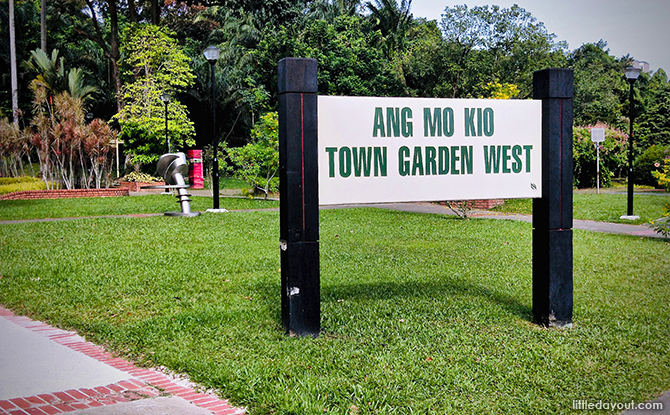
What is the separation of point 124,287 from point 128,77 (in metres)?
33.2

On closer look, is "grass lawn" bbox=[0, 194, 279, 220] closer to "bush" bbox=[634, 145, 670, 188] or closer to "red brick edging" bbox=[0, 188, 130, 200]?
"red brick edging" bbox=[0, 188, 130, 200]

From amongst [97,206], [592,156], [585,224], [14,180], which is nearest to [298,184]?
[585,224]

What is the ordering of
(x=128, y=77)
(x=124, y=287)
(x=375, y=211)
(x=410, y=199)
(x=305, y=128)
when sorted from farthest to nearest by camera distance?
1. (x=128, y=77)
2. (x=375, y=211)
3. (x=124, y=287)
4. (x=410, y=199)
5. (x=305, y=128)

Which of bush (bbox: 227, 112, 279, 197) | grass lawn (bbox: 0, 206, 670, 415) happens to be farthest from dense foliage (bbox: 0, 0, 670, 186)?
grass lawn (bbox: 0, 206, 670, 415)

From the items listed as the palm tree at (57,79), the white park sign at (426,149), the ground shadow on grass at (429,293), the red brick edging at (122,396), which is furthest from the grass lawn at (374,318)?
the palm tree at (57,79)

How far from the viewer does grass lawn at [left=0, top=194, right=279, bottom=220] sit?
684 inches

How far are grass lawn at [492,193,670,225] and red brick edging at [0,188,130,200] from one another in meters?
15.3

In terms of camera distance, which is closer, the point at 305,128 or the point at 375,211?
the point at 305,128

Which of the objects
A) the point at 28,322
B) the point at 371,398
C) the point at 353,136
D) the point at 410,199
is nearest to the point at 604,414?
the point at 371,398

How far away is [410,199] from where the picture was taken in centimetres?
553

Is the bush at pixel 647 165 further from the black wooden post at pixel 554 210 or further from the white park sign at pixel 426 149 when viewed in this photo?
the white park sign at pixel 426 149

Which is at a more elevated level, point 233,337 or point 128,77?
point 128,77

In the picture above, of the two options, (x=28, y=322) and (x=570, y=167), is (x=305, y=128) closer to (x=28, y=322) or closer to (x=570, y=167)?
(x=570, y=167)

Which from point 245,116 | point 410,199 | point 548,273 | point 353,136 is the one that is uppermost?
point 245,116
